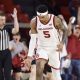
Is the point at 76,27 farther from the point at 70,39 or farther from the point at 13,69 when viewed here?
the point at 13,69

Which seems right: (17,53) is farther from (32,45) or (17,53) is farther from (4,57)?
(32,45)

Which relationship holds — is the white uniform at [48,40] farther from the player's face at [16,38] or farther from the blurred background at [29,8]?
the blurred background at [29,8]

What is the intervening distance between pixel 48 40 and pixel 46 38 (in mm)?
59

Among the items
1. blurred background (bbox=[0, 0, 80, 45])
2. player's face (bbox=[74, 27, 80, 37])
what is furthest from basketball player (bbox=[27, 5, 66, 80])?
blurred background (bbox=[0, 0, 80, 45])

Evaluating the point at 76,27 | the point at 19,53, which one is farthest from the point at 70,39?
the point at 19,53

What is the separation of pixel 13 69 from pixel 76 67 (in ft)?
4.67

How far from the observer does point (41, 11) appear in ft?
32.7

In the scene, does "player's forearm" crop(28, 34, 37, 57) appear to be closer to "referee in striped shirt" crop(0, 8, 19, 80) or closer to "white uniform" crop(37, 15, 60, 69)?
"white uniform" crop(37, 15, 60, 69)

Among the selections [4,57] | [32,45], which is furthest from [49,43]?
[4,57]

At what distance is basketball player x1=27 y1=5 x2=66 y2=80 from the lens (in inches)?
393

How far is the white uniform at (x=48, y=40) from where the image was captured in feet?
33.0

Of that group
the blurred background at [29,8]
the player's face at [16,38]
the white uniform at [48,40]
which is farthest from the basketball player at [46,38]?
the blurred background at [29,8]

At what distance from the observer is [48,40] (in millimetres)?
10102

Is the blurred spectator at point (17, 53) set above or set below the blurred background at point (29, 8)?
below
